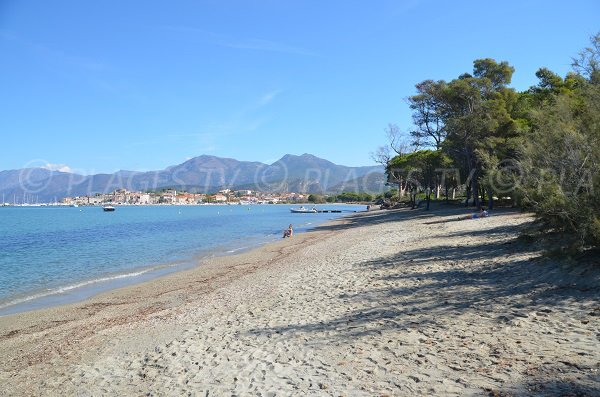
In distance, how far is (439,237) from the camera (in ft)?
62.2

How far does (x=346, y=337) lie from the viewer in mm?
6770

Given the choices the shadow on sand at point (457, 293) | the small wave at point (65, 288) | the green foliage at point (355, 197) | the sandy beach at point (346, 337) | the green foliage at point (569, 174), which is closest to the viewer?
the sandy beach at point (346, 337)

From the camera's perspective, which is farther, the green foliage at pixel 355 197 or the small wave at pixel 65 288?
the green foliage at pixel 355 197

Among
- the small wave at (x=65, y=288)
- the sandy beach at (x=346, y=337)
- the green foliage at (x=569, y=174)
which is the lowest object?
the small wave at (x=65, y=288)

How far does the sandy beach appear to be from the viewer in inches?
199

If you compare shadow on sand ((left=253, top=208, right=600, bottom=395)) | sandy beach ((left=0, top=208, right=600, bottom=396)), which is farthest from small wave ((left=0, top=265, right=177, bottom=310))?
shadow on sand ((left=253, top=208, right=600, bottom=395))

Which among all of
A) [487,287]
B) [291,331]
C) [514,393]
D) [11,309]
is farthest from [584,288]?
[11,309]

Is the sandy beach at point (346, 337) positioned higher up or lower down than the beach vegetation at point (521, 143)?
lower down

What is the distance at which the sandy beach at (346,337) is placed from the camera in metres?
5.06

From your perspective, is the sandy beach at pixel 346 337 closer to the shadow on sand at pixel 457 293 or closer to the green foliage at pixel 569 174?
the shadow on sand at pixel 457 293

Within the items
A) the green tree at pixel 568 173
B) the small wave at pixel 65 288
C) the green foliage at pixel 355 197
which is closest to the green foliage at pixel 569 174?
the green tree at pixel 568 173

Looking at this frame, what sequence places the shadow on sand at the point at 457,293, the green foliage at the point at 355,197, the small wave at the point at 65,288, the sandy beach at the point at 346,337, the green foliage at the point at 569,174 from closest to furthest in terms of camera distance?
the sandy beach at the point at 346,337 → the shadow on sand at the point at 457,293 → the green foliage at the point at 569,174 → the small wave at the point at 65,288 → the green foliage at the point at 355,197

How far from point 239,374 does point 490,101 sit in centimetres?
3318

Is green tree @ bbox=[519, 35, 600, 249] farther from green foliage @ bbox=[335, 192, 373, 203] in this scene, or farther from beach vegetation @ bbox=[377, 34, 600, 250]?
green foliage @ bbox=[335, 192, 373, 203]
